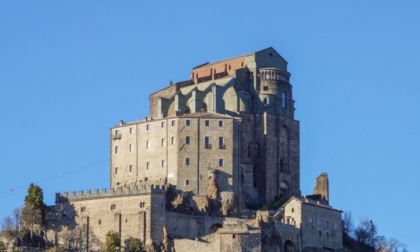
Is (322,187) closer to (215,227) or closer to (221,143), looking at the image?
(221,143)

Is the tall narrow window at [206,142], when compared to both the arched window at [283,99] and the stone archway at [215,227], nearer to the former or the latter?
the stone archway at [215,227]

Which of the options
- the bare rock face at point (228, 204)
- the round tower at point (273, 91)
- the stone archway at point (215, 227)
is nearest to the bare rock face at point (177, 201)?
the stone archway at point (215, 227)

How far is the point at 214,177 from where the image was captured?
5221 inches

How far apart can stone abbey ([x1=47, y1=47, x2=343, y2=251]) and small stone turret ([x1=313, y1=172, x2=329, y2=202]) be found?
4.0 inches

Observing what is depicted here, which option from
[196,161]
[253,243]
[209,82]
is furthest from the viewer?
[209,82]

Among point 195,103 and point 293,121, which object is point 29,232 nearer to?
point 195,103

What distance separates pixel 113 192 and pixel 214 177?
995cm

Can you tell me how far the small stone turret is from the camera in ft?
474

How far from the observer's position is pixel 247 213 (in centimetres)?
13362

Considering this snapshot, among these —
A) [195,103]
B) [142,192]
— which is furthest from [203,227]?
[195,103]

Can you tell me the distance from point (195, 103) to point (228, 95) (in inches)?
146

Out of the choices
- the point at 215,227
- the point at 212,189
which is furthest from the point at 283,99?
the point at 215,227

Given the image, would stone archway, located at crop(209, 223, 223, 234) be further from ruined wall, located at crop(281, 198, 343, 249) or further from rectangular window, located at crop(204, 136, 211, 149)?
rectangular window, located at crop(204, 136, 211, 149)

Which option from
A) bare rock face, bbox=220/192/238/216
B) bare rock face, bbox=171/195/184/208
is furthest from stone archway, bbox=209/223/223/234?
bare rock face, bbox=171/195/184/208
